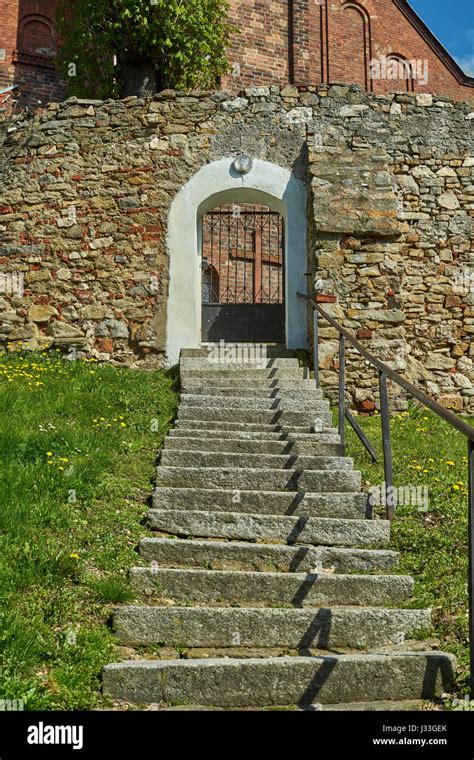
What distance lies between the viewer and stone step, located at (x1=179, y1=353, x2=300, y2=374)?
24.9 feet

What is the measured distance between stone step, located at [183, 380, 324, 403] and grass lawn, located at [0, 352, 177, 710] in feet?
1.15

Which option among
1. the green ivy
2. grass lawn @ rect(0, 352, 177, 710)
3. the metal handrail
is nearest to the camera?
the metal handrail

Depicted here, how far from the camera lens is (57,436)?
214 inches

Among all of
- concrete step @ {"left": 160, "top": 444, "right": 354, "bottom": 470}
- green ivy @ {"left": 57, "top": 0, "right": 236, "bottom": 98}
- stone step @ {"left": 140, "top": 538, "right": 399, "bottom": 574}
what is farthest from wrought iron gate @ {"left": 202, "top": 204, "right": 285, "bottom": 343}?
stone step @ {"left": 140, "top": 538, "right": 399, "bottom": 574}

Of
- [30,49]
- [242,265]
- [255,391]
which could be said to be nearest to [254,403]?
[255,391]

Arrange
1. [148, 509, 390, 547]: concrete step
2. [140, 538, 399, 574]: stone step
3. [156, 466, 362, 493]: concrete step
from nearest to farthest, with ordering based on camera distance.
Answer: [140, 538, 399, 574]: stone step, [148, 509, 390, 547]: concrete step, [156, 466, 362, 493]: concrete step

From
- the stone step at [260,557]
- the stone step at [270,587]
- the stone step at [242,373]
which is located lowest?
the stone step at [270,587]

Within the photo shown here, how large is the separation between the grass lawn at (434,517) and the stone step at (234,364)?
1019mm

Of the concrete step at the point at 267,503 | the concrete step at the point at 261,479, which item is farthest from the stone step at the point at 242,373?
the concrete step at the point at 267,503

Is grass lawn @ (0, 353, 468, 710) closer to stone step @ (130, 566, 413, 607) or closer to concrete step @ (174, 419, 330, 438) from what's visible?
stone step @ (130, 566, 413, 607)

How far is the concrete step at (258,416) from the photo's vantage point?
634 centimetres

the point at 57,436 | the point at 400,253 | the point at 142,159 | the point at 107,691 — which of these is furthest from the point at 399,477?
the point at 142,159

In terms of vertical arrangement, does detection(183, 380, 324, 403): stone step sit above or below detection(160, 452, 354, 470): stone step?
above

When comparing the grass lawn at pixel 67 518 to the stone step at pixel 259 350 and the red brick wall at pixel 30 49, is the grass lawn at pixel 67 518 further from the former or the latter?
the red brick wall at pixel 30 49
